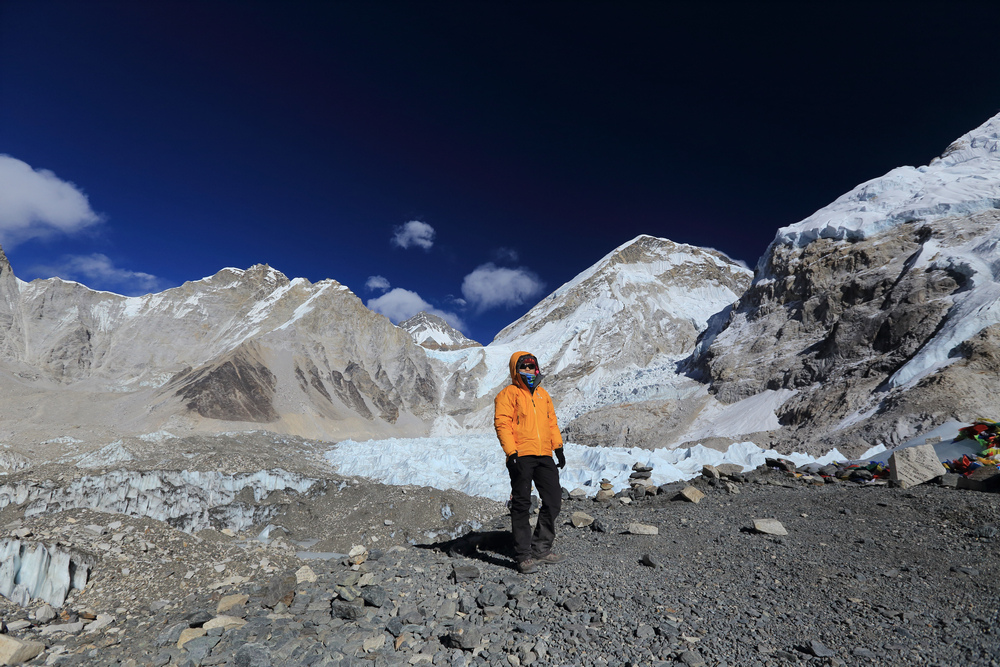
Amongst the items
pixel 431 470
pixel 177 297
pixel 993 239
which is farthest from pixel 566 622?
pixel 177 297

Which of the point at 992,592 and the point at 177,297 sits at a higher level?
the point at 177,297

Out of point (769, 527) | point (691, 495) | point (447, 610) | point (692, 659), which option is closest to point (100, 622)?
point (447, 610)

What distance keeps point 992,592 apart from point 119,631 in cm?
670

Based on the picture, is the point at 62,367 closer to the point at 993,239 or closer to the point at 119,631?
the point at 119,631

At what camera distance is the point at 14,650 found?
10.1 feet

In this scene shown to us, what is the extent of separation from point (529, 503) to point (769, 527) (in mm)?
2997

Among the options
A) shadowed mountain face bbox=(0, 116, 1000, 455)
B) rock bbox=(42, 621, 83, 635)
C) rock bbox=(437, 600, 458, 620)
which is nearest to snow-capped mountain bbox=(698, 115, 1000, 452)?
shadowed mountain face bbox=(0, 116, 1000, 455)

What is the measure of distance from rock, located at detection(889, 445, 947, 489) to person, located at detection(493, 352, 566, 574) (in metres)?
6.53

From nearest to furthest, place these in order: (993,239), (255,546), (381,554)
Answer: (381,554)
(255,546)
(993,239)

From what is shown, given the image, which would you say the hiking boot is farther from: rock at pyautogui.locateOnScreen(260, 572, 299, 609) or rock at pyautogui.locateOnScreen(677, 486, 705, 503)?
rock at pyautogui.locateOnScreen(677, 486, 705, 503)

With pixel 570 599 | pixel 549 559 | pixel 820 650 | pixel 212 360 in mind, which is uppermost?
pixel 212 360

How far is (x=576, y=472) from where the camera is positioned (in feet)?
48.2

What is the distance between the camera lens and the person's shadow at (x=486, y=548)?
4.91m

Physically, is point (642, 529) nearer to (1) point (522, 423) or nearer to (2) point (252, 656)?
(1) point (522, 423)
